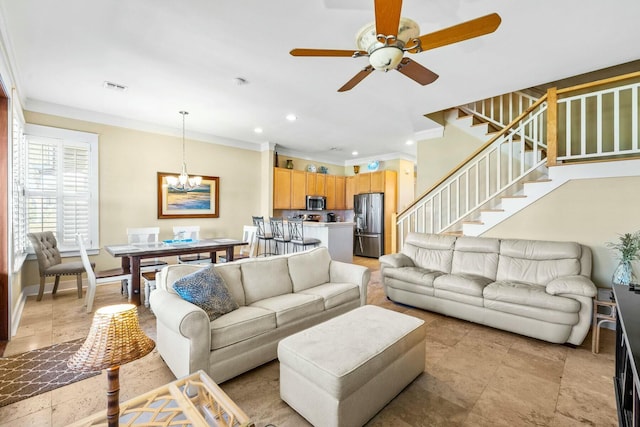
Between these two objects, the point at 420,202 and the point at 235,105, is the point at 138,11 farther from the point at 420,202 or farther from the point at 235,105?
the point at 420,202

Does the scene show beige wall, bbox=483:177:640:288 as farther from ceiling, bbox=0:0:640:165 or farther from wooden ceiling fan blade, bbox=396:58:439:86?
wooden ceiling fan blade, bbox=396:58:439:86

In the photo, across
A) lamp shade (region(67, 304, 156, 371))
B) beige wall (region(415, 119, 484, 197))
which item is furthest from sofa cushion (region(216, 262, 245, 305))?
beige wall (region(415, 119, 484, 197))

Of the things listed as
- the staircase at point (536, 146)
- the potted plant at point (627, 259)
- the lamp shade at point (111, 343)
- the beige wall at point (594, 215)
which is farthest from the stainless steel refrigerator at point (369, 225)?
the lamp shade at point (111, 343)

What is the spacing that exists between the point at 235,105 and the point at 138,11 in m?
2.00

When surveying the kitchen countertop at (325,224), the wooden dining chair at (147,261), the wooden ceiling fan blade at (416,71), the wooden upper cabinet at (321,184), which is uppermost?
the wooden ceiling fan blade at (416,71)

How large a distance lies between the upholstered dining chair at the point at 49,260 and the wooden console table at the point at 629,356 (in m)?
5.15

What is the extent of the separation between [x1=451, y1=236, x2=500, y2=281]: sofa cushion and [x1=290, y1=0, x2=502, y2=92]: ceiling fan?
2446mm

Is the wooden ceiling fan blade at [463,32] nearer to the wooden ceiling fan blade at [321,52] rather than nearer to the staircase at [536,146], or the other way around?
the wooden ceiling fan blade at [321,52]

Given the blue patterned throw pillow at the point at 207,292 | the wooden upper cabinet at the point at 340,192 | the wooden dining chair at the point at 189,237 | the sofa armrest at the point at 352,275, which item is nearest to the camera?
the blue patterned throw pillow at the point at 207,292

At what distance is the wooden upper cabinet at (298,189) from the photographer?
7.27m

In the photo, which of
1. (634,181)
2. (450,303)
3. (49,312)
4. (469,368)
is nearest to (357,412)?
(469,368)

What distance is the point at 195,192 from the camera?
5770mm

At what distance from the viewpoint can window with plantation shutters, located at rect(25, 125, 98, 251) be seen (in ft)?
13.6

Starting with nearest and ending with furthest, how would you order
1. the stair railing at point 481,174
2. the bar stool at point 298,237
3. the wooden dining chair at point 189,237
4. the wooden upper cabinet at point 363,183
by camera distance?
the stair railing at point 481,174 < the wooden dining chair at point 189,237 < the bar stool at point 298,237 < the wooden upper cabinet at point 363,183
